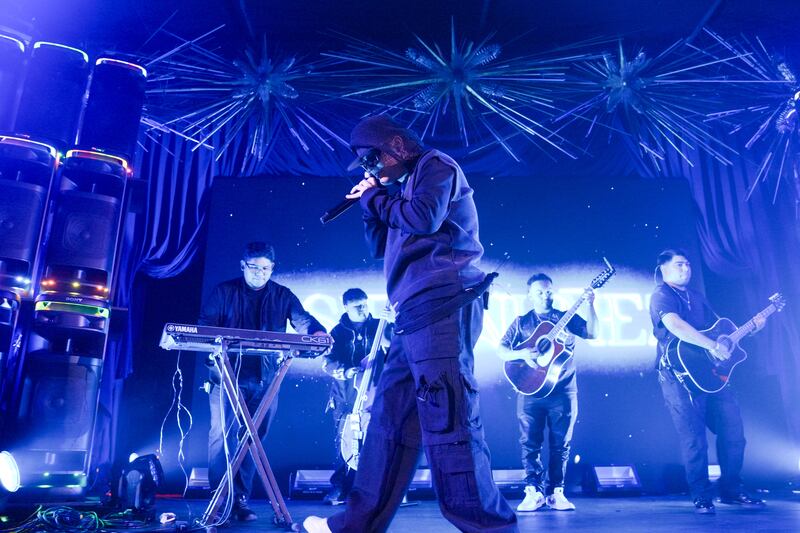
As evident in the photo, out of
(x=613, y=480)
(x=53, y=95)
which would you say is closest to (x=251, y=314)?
(x=53, y=95)

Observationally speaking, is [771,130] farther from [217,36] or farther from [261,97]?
[217,36]

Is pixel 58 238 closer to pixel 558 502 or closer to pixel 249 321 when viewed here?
pixel 249 321

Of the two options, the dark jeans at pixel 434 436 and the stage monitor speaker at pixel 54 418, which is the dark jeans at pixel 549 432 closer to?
the dark jeans at pixel 434 436

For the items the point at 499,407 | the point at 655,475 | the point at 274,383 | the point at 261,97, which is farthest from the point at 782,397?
the point at 261,97

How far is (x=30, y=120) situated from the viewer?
13.4ft

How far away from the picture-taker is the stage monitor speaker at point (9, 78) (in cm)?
424

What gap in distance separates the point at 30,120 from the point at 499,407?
178 inches

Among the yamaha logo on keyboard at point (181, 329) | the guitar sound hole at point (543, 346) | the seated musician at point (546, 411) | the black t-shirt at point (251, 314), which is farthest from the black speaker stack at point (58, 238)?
the guitar sound hole at point (543, 346)

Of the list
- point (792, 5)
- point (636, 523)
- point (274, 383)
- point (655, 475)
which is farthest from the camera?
point (792, 5)

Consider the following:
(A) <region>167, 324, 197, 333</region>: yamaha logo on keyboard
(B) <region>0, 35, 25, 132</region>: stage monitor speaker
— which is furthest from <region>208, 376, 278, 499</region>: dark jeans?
(B) <region>0, 35, 25, 132</region>: stage monitor speaker

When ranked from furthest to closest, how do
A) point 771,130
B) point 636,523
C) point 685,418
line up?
point 771,130
point 685,418
point 636,523

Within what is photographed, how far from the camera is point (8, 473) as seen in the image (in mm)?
3340

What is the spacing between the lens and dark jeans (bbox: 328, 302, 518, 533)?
1775 mm

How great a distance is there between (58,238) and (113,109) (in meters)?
1.09
